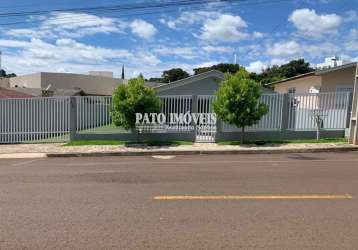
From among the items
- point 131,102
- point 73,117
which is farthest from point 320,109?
point 73,117

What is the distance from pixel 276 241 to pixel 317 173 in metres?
4.82

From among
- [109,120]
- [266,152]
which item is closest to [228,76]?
[266,152]

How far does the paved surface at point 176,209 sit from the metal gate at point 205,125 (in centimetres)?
630

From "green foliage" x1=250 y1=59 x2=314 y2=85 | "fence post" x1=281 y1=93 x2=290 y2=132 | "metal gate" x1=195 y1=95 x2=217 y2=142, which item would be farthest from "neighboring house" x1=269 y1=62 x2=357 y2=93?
"green foliage" x1=250 y1=59 x2=314 y2=85

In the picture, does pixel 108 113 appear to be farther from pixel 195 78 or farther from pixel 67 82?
pixel 67 82

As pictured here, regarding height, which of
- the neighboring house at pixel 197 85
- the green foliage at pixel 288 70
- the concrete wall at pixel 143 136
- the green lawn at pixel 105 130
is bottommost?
the concrete wall at pixel 143 136

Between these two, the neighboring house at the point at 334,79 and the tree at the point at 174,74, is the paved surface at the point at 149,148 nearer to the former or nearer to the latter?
the neighboring house at the point at 334,79

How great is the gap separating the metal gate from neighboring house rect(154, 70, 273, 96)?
18.4 feet

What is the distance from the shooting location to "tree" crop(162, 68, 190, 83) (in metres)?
84.5

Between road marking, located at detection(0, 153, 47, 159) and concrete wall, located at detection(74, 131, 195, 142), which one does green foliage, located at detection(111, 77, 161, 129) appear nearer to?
concrete wall, located at detection(74, 131, 195, 142)

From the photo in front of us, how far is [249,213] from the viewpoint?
17.5 feet

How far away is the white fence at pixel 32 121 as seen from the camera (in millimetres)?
16078

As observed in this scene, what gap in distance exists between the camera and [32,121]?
53.6 ft

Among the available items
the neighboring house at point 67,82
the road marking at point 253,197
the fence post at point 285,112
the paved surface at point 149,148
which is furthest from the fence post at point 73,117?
the neighboring house at point 67,82
